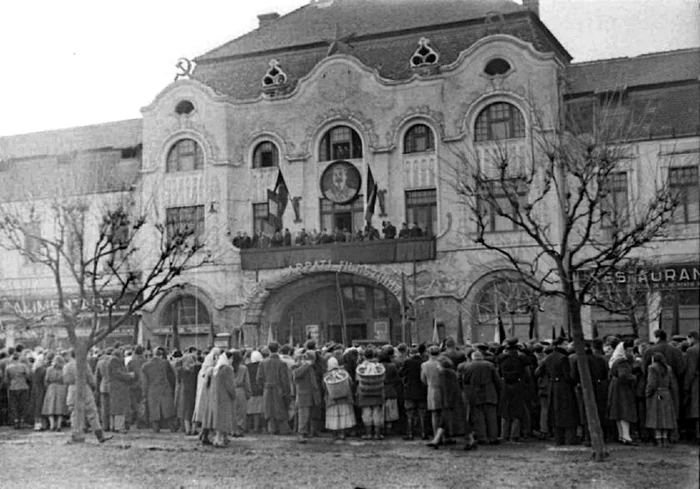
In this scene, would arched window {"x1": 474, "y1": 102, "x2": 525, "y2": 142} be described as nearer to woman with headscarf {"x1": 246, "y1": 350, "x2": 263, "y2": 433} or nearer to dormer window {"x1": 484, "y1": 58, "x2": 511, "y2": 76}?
dormer window {"x1": 484, "y1": 58, "x2": 511, "y2": 76}

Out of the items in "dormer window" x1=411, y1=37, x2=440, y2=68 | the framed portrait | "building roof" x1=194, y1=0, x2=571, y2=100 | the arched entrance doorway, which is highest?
"building roof" x1=194, y1=0, x2=571, y2=100

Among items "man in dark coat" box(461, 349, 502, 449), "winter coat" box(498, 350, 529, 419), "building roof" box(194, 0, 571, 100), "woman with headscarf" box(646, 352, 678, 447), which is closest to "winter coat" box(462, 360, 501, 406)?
"man in dark coat" box(461, 349, 502, 449)

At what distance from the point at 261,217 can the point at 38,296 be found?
835 cm

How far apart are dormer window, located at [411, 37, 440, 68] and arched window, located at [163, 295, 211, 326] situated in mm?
11850

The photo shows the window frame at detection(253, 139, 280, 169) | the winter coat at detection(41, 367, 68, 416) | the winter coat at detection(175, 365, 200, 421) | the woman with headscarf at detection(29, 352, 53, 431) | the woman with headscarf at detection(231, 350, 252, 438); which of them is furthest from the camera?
the window frame at detection(253, 139, 280, 169)

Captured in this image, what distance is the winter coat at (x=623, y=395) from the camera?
1401cm

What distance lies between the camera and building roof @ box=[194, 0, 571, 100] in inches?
1204

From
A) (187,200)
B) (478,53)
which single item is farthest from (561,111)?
(187,200)

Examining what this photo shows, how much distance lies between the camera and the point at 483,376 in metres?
14.3

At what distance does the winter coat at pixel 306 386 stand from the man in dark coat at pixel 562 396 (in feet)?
13.7

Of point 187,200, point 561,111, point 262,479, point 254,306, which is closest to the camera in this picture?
point 262,479

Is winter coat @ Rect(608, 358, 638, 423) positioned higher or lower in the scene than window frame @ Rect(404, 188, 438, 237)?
lower

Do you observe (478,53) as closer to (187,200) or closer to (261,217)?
(261,217)

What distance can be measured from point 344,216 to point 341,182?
125cm
